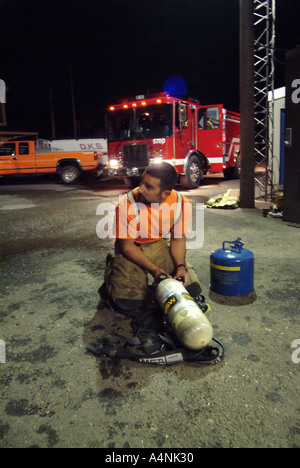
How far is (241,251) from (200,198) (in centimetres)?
702

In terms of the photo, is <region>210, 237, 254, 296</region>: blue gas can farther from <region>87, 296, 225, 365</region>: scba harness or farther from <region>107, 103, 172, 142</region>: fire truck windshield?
<region>107, 103, 172, 142</region>: fire truck windshield

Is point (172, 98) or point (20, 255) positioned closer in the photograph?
point (20, 255)

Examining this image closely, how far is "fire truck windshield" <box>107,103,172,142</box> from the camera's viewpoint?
1132cm

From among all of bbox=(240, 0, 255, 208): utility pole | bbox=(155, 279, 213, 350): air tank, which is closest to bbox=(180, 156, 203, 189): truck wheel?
bbox=(240, 0, 255, 208): utility pole

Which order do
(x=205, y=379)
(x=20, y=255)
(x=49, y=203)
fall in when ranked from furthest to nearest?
1. (x=49, y=203)
2. (x=20, y=255)
3. (x=205, y=379)

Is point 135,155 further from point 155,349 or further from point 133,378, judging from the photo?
point 133,378

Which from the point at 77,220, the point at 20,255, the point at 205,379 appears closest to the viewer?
the point at 205,379

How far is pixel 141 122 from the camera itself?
11.7m

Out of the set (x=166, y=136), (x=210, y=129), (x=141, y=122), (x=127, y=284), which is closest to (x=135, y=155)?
(x=141, y=122)

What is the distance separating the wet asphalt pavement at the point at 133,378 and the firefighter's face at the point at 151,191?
1.04m

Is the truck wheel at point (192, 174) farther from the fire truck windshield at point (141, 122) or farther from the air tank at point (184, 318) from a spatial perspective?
the air tank at point (184, 318)
